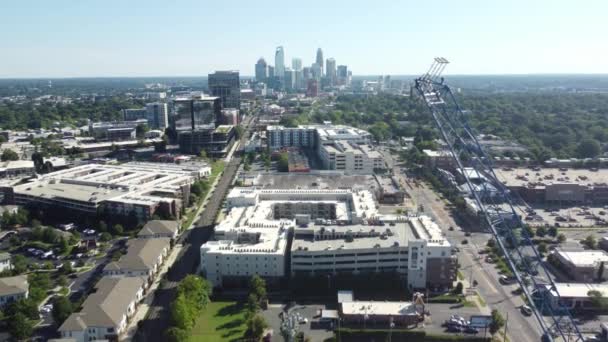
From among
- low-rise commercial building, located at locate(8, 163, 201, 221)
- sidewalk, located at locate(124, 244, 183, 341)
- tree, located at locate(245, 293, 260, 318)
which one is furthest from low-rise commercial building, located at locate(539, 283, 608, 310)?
low-rise commercial building, located at locate(8, 163, 201, 221)

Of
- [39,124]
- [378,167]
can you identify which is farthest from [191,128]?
[39,124]

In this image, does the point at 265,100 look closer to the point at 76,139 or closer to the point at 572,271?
the point at 76,139

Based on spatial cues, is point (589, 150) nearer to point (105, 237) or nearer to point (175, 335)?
point (105, 237)

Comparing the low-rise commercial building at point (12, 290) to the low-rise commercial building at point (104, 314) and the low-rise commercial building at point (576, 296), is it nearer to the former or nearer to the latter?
the low-rise commercial building at point (104, 314)

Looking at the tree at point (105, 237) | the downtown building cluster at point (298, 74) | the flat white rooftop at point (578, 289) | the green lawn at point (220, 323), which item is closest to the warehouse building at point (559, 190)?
the flat white rooftop at point (578, 289)

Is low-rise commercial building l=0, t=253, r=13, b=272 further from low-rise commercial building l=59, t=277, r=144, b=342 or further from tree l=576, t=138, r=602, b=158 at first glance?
tree l=576, t=138, r=602, b=158

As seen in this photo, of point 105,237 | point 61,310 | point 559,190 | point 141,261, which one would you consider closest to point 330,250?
point 141,261
